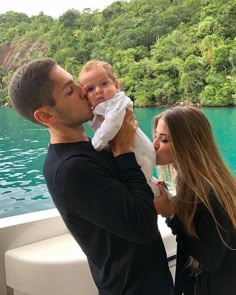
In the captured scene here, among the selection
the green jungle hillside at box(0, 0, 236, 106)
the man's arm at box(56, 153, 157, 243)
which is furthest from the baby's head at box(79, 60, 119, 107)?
the green jungle hillside at box(0, 0, 236, 106)

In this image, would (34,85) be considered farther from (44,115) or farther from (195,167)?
(195,167)

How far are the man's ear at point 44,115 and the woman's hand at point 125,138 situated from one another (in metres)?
0.18

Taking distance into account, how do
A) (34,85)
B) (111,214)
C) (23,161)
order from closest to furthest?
(111,214) → (34,85) → (23,161)

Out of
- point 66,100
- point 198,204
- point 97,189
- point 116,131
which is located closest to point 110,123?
point 116,131

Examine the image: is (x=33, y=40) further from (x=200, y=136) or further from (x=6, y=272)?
(x=200, y=136)

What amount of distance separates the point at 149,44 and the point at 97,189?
3.39m

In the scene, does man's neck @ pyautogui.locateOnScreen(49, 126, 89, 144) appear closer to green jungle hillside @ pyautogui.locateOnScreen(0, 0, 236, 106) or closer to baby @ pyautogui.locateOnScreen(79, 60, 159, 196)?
baby @ pyautogui.locateOnScreen(79, 60, 159, 196)

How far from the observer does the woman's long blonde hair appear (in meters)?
1.17

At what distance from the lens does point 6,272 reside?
1691mm

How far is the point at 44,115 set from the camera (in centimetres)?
104

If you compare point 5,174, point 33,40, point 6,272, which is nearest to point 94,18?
point 33,40

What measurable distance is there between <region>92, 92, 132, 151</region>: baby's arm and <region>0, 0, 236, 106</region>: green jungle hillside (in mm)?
1465

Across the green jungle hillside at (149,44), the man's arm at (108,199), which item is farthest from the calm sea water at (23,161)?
the man's arm at (108,199)

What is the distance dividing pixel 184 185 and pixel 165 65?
3.18 meters
